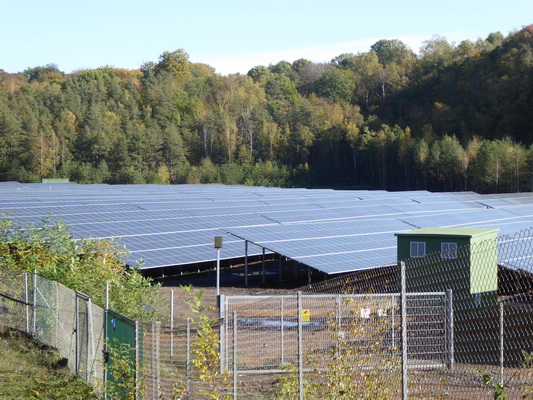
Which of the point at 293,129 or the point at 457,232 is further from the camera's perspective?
the point at 293,129

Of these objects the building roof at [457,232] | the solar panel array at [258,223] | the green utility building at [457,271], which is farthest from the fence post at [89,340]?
the solar panel array at [258,223]

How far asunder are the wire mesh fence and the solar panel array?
7499 mm

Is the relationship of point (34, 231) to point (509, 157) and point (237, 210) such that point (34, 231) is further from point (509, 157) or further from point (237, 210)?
point (509, 157)

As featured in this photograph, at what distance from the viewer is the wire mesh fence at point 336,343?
22.4 feet

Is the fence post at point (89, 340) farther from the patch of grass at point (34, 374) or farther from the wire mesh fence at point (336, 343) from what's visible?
the patch of grass at point (34, 374)

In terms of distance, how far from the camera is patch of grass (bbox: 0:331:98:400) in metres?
9.50

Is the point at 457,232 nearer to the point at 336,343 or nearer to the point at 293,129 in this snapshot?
the point at 336,343

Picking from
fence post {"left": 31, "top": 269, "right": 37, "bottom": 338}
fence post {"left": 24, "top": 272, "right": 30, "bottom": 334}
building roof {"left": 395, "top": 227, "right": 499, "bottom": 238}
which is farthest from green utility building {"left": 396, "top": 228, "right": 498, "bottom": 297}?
fence post {"left": 24, "top": 272, "right": 30, "bottom": 334}

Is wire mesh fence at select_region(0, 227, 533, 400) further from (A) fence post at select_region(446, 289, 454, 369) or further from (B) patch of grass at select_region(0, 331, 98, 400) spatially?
(B) patch of grass at select_region(0, 331, 98, 400)

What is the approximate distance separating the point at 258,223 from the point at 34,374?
18.1 meters

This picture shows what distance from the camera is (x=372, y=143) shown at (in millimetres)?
85188

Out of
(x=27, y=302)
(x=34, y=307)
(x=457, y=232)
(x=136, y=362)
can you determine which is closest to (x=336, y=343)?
(x=136, y=362)

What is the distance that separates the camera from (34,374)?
34.9ft

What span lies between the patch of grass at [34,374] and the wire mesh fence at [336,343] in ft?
0.69
